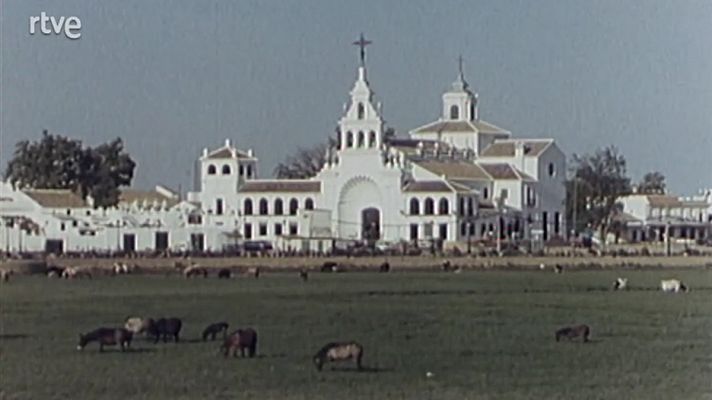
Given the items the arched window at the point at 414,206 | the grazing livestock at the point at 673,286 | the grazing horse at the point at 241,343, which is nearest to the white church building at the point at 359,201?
the arched window at the point at 414,206

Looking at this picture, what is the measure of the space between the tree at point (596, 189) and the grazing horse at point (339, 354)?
2.17 m

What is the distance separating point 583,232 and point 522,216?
2902 mm

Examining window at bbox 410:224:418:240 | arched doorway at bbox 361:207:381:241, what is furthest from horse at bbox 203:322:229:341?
window at bbox 410:224:418:240

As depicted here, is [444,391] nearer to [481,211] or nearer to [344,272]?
[481,211]

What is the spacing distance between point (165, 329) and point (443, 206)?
3094 mm

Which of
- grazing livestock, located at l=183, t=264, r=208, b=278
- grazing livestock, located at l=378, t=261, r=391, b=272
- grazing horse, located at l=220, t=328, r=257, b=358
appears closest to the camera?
grazing horse, located at l=220, t=328, r=257, b=358

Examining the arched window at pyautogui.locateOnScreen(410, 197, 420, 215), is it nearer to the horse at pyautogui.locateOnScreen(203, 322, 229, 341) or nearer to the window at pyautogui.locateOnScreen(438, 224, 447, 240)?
the window at pyautogui.locateOnScreen(438, 224, 447, 240)

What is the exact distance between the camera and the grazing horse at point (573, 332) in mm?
13742

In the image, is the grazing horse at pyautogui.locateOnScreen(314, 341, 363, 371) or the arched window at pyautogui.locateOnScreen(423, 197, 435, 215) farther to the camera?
the arched window at pyautogui.locateOnScreen(423, 197, 435, 215)

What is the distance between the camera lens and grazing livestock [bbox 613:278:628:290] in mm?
21248

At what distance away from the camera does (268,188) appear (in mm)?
14977

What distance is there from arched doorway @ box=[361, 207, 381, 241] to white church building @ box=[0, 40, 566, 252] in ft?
0.06

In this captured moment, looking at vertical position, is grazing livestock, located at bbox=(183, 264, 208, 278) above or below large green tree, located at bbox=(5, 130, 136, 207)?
below

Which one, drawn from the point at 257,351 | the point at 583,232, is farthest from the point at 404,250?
the point at 257,351
